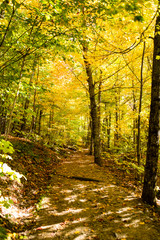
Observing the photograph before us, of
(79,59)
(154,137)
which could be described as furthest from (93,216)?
(79,59)

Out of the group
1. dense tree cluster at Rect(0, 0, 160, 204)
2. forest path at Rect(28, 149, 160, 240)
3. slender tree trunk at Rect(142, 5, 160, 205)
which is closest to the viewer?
forest path at Rect(28, 149, 160, 240)

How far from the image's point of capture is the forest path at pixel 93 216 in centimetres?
331

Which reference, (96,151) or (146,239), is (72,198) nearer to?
(146,239)

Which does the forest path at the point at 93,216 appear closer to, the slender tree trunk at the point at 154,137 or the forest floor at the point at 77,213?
the forest floor at the point at 77,213

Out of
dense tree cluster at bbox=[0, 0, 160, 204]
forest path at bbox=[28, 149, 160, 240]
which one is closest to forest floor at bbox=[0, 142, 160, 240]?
forest path at bbox=[28, 149, 160, 240]

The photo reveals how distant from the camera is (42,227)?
356 cm

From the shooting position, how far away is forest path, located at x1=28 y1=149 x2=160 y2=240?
3314 millimetres

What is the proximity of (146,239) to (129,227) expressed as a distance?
Result: 43 cm

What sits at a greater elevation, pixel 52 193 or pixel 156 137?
pixel 156 137

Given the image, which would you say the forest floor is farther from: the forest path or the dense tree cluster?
the dense tree cluster

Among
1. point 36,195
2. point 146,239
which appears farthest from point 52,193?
point 146,239

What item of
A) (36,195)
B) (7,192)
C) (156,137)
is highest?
(156,137)

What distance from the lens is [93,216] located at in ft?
13.1

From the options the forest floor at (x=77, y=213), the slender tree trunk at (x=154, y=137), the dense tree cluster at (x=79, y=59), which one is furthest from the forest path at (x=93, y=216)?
the dense tree cluster at (x=79, y=59)
